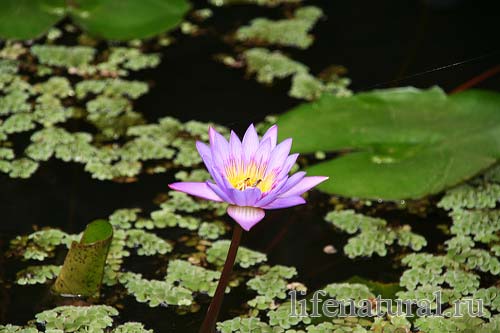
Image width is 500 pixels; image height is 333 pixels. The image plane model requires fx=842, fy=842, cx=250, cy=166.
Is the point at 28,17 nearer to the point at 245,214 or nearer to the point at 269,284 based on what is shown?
the point at 269,284

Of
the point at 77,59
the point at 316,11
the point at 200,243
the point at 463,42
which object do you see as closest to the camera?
the point at 200,243

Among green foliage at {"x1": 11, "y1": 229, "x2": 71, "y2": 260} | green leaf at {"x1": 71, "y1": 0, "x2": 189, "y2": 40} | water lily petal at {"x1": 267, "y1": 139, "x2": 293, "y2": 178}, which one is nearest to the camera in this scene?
water lily petal at {"x1": 267, "y1": 139, "x2": 293, "y2": 178}

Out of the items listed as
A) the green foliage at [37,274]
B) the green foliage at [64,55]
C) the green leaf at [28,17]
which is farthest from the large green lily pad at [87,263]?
the green leaf at [28,17]

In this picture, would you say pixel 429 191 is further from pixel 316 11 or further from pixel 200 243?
pixel 316 11

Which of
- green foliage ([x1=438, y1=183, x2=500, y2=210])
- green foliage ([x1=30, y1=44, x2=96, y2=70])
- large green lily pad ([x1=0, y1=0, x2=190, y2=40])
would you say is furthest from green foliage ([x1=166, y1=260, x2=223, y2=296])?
large green lily pad ([x1=0, y1=0, x2=190, y2=40])

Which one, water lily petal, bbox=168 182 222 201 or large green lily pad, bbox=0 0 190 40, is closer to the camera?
water lily petal, bbox=168 182 222 201

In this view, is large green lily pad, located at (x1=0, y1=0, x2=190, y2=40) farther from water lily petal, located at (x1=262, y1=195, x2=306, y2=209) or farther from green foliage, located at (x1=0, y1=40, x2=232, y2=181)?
water lily petal, located at (x1=262, y1=195, x2=306, y2=209)

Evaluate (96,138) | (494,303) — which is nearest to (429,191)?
(494,303)
